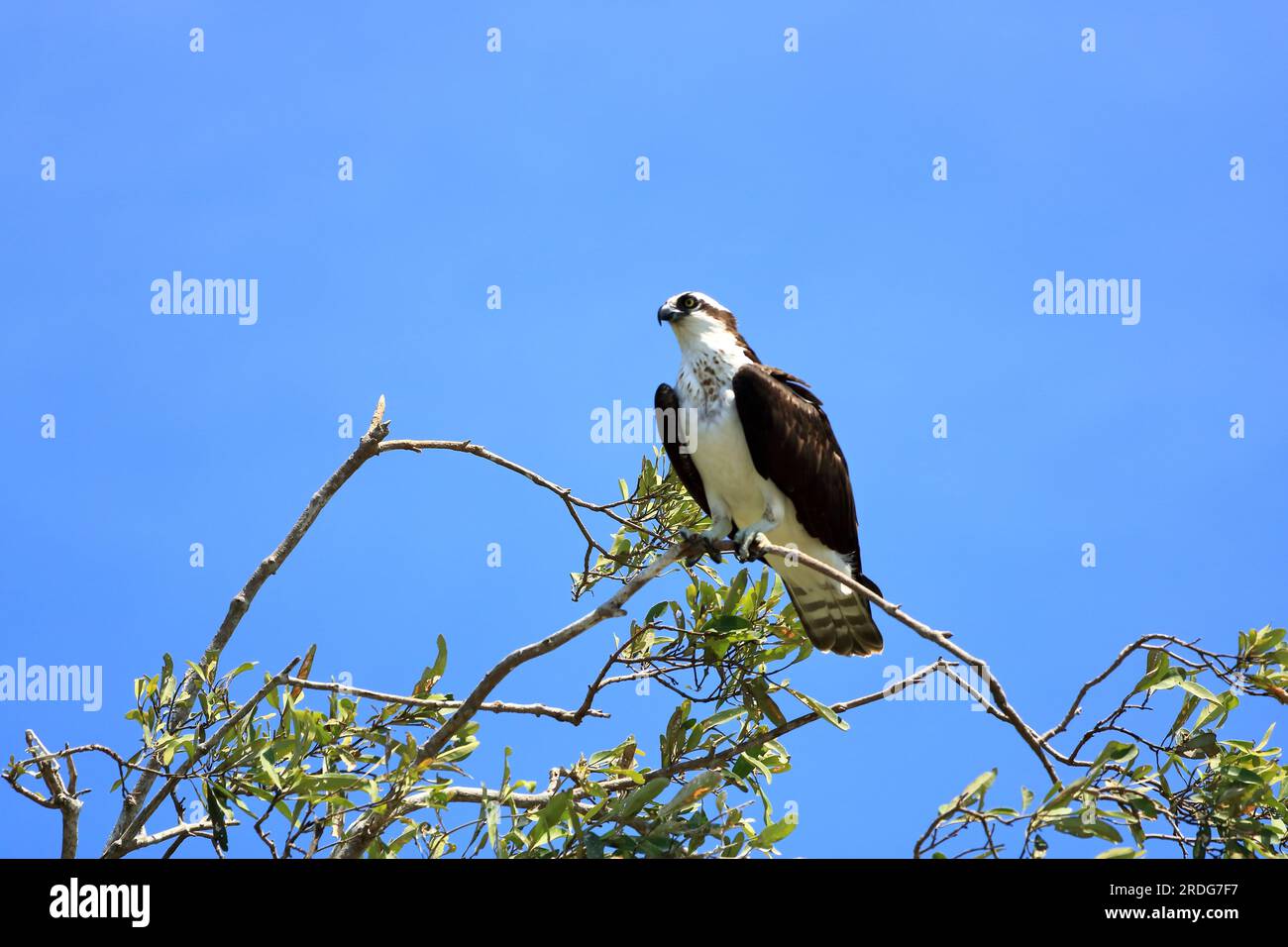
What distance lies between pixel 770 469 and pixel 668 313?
1300 mm

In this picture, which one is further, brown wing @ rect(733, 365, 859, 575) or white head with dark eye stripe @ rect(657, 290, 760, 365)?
white head with dark eye stripe @ rect(657, 290, 760, 365)

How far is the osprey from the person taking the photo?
272 inches

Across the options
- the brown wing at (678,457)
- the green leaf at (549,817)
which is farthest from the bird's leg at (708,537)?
the green leaf at (549,817)

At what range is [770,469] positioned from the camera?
23.2 feet

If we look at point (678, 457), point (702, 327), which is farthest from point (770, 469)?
point (702, 327)

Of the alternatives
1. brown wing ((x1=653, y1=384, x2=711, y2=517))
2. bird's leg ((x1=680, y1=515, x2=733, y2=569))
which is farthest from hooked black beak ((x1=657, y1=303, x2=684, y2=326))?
bird's leg ((x1=680, y1=515, x2=733, y2=569))

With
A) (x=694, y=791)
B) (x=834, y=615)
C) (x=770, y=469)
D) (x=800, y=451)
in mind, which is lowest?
(x=694, y=791)

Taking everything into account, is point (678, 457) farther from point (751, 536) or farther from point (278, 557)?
point (278, 557)

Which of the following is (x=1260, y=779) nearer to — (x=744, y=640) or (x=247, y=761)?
(x=744, y=640)

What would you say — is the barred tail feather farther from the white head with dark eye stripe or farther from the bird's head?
the bird's head

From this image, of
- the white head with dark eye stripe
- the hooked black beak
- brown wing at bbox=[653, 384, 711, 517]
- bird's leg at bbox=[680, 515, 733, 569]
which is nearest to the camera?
bird's leg at bbox=[680, 515, 733, 569]

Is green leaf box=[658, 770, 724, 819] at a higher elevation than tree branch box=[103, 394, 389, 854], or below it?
below
